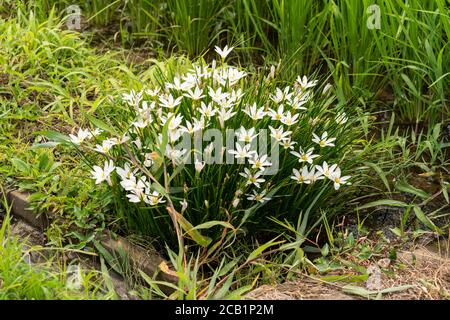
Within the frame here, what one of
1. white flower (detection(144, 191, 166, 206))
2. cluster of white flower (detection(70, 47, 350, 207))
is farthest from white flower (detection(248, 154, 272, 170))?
white flower (detection(144, 191, 166, 206))

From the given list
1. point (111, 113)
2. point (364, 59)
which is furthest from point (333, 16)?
point (111, 113)

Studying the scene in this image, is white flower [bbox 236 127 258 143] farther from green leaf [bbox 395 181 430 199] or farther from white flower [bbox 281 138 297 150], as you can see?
green leaf [bbox 395 181 430 199]

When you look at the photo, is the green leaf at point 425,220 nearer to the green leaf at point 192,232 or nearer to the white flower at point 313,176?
the white flower at point 313,176

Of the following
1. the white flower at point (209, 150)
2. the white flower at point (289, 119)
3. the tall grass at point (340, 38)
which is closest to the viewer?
the white flower at point (209, 150)

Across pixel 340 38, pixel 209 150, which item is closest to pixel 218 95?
pixel 209 150

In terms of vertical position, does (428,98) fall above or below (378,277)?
above

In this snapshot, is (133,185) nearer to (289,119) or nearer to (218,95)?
(218,95)

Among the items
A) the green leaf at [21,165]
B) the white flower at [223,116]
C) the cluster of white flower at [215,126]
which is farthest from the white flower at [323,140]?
the green leaf at [21,165]
